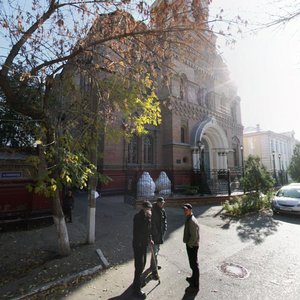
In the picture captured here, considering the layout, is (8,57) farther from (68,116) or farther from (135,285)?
(135,285)

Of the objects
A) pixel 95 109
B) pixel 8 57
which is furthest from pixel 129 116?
pixel 8 57

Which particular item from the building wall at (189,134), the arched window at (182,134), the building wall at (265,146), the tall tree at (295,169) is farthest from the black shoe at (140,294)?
the building wall at (265,146)

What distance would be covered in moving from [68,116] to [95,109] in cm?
89

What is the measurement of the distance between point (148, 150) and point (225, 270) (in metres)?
13.6

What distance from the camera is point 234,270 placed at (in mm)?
5129

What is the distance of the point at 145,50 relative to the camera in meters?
5.64

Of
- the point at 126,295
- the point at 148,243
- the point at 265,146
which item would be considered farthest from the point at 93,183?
the point at 265,146

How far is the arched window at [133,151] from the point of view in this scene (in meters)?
16.9

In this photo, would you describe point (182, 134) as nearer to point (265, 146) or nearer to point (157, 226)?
point (157, 226)

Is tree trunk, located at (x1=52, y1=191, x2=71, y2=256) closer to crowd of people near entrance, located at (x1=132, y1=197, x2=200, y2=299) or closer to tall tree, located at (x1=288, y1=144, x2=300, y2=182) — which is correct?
crowd of people near entrance, located at (x1=132, y1=197, x2=200, y2=299)

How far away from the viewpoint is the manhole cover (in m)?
4.87

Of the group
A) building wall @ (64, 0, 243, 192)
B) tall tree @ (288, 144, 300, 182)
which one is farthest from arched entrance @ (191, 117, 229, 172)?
tall tree @ (288, 144, 300, 182)

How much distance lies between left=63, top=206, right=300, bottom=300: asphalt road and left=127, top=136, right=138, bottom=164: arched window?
9.15m

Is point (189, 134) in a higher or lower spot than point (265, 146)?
lower
